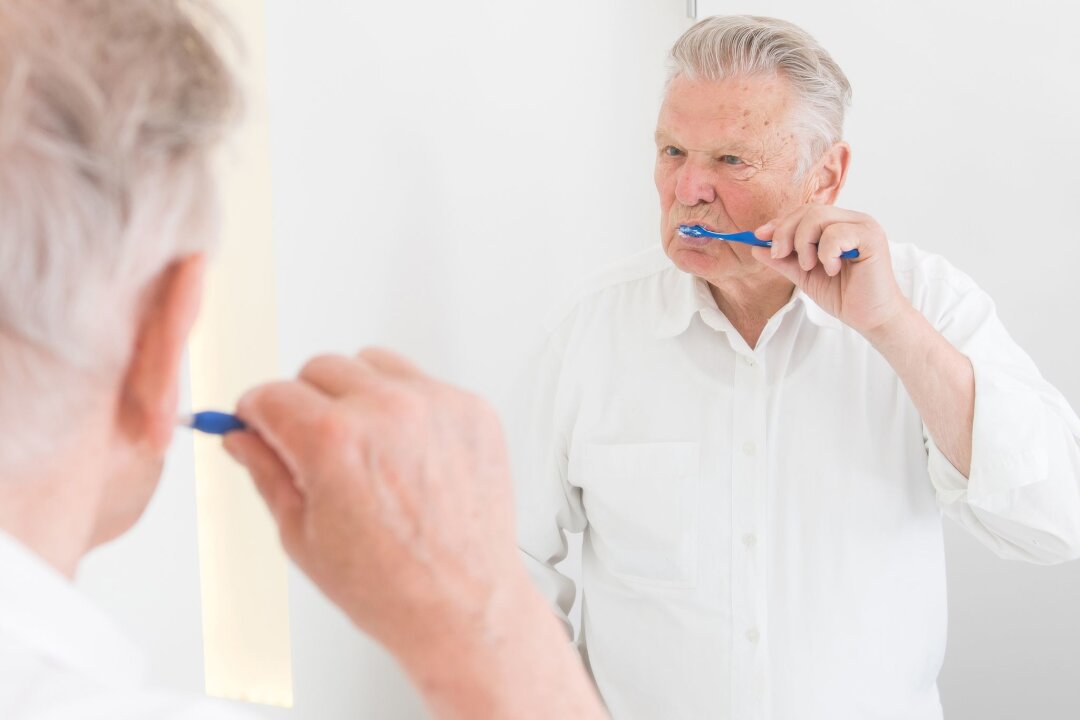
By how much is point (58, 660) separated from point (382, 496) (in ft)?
0.61

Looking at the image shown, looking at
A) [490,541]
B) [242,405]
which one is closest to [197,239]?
[242,405]

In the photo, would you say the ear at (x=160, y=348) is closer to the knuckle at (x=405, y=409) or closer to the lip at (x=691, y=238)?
the knuckle at (x=405, y=409)

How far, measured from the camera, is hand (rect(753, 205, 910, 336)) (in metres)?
1.42

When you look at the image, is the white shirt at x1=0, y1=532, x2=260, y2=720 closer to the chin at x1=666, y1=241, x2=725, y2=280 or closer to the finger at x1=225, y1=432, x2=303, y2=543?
the finger at x1=225, y1=432, x2=303, y2=543

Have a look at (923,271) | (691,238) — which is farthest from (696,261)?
(923,271)

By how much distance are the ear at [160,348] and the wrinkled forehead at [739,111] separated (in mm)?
1132

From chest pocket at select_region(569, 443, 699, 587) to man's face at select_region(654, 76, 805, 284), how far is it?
30 cm

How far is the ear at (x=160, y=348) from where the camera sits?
54 cm

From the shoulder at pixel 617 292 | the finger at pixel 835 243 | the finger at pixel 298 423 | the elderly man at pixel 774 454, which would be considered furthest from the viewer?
the shoulder at pixel 617 292

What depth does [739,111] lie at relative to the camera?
155cm

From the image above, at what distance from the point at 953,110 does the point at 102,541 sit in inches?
91.2

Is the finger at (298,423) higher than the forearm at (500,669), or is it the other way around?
the finger at (298,423)

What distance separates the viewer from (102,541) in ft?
2.03

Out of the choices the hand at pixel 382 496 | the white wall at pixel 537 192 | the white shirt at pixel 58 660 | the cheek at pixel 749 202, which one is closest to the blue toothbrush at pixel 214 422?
the hand at pixel 382 496
